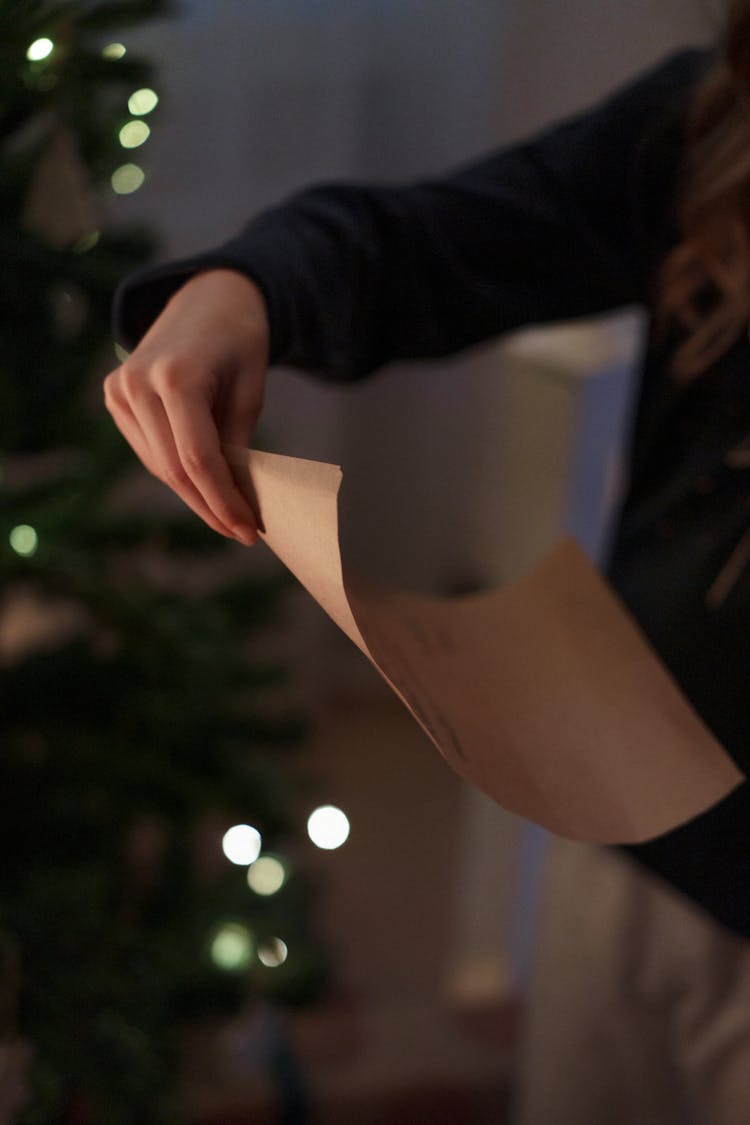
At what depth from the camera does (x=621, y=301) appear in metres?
0.64

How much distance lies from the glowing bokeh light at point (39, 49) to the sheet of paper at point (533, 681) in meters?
0.21

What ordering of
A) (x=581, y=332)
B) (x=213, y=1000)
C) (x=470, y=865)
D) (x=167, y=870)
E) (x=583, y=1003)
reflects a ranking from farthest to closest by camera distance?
(x=470, y=865) → (x=581, y=332) → (x=167, y=870) → (x=213, y=1000) → (x=583, y=1003)

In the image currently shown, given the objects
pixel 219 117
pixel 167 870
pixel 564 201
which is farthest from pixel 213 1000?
pixel 219 117

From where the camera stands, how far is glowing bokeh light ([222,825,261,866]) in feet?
2.80

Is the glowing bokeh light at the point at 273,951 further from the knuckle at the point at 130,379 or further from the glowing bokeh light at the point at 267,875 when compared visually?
the knuckle at the point at 130,379

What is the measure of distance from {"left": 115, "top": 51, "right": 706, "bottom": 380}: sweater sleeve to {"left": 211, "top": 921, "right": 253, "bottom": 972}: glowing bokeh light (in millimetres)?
541

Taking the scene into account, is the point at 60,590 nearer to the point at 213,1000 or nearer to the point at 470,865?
the point at 213,1000

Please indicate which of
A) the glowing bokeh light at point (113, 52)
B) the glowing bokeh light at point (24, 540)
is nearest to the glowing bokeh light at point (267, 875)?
the glowing bokeh light at point (24, 540)

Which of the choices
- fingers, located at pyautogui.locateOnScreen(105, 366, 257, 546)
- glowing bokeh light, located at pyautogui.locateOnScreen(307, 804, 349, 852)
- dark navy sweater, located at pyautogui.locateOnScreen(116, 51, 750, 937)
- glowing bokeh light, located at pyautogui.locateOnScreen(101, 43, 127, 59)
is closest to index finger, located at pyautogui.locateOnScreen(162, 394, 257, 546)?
fingers, located at pyautogui.locateOnScreen(105, 366, 257, 546)

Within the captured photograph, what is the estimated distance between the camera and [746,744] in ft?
1.71

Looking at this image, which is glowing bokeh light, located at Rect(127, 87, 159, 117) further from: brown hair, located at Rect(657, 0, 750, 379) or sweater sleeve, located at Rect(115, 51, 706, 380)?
brown hair, located at Rect(657, 0, 750, 379)

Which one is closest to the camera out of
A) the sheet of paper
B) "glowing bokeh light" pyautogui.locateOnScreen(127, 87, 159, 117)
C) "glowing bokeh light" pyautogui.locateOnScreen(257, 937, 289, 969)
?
the sheet of paper

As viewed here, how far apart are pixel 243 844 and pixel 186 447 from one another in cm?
59

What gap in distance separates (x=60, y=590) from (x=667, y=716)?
46cm
